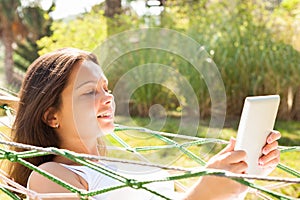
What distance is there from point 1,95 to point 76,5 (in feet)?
15.7

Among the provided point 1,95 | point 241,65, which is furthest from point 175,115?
point 1,95

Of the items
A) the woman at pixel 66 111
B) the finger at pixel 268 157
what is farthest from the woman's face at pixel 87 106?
the finger at pixel 268 157

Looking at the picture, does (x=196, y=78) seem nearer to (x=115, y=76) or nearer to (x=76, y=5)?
(x=76, y=5)

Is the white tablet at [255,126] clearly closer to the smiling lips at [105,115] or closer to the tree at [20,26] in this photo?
the smiling lips at [105,115]

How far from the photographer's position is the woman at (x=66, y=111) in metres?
1.12

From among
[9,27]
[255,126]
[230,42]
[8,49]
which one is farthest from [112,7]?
[9,27]

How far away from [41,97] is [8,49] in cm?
1146

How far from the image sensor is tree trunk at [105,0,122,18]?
20.7ft

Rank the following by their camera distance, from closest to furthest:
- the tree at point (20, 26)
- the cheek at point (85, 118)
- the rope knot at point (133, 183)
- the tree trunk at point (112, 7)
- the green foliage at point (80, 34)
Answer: the rope knot at point (133, 183) → the cheek at point (85, 118) → the green foliage at point (80, 34) → the tree trunk at point (112, 7) → the tree at point (20, 26)

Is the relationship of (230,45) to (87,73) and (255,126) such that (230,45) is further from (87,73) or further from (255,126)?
(255,126)

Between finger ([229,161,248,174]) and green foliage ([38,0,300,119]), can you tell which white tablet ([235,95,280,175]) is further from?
green foliage ([38,0,300,119])

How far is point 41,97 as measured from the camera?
3.76 feet

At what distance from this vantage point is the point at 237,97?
4.94 meters

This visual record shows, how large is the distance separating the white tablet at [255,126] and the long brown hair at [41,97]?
382 mm
